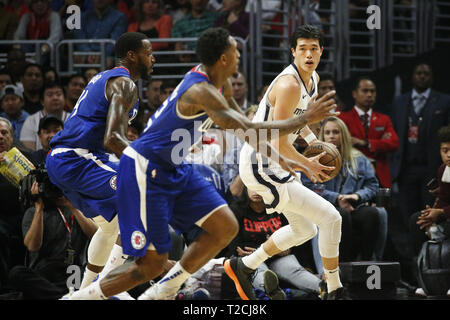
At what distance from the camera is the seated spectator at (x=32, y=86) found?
345 inches

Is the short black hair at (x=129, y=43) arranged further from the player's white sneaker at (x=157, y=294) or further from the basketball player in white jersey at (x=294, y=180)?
the player's white sneaker at (x=157, y=294)

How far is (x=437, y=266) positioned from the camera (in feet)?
22.6

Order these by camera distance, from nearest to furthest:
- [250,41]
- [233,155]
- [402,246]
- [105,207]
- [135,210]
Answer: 1. [135,210]
2. [105,207]
3. [233,155]
4. [402,246]
5. [250,41]

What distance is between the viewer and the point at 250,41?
9.34 metres

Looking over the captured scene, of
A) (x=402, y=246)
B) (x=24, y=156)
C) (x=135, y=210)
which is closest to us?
(x=135, y=210)

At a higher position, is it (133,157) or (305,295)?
(133,157)

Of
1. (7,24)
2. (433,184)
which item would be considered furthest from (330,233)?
(7,24)

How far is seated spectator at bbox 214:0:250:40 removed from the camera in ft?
31.6

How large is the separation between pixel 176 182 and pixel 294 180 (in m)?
1.39

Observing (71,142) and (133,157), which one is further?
(71,142)

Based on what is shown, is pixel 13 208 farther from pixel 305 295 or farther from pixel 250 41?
pixel 250 41
